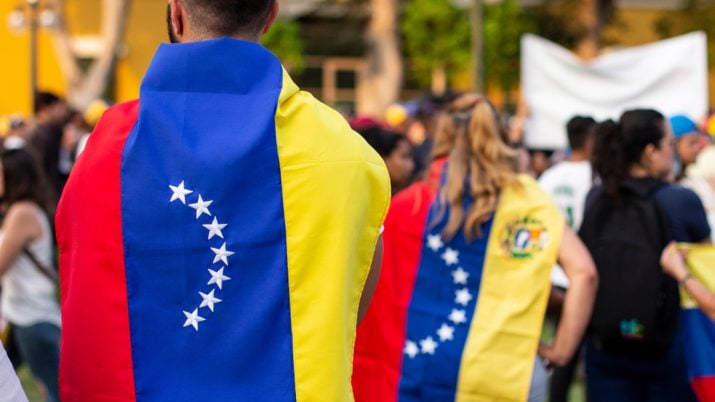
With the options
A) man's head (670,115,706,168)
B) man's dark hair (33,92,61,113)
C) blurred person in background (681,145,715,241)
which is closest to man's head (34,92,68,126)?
man's dark hair (33,92,61,113)

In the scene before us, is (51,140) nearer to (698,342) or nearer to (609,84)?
(609,84)

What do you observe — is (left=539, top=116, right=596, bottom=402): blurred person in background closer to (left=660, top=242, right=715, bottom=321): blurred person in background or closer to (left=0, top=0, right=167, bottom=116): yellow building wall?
(left=660, top=242, right=715, bottom=321): blurred person in background

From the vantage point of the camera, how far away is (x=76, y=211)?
2842 mm

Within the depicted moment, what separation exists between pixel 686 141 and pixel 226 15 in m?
5.95

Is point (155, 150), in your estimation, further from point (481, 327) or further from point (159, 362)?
point (481, 327)

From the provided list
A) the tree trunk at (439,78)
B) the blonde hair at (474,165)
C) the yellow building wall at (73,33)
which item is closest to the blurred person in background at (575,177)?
the blonde hair at (474,165)

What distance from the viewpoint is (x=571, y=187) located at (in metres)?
8.47

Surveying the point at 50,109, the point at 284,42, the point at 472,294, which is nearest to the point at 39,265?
the point at 472,294

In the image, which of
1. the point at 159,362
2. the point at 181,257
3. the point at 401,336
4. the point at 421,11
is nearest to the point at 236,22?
the point at 181,257

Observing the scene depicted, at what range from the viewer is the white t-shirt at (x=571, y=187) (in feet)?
27.7

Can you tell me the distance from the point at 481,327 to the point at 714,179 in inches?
100

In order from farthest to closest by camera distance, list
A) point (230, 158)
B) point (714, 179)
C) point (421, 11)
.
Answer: point (421, 11)
point (714, 179)
point (230, 158)

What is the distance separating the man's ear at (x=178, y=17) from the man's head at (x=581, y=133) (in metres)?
5.89

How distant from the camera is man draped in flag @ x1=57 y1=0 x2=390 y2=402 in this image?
9.18ft
